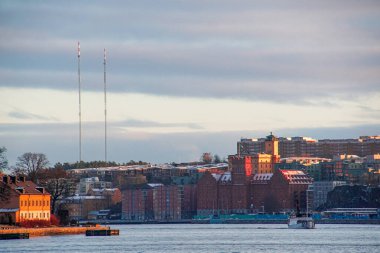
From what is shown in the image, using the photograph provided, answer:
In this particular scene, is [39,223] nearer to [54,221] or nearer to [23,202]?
[23,202]

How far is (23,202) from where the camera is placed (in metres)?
119

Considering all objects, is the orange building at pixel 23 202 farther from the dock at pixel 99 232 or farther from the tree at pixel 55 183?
the tree at pixel 55 183

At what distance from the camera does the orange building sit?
11762cm

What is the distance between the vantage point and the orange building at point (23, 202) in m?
118

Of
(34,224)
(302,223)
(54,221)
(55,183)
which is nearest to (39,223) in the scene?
(34,224)

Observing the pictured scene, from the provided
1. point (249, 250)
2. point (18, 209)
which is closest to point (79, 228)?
point (18, 209)

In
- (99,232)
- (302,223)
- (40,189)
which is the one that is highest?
(40,189)

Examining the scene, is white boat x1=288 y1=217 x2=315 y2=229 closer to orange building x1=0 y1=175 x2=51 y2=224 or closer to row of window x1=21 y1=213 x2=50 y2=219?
row of window x1=21 y1=213 x2=50 y2=219

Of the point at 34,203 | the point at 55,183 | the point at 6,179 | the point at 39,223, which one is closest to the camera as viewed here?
the point at 39,223

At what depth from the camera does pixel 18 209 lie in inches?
4658

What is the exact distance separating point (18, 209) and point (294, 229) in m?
42.2

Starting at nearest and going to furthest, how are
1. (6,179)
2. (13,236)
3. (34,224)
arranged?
1. (13,236)
2. (34,224)
3. (6,179)

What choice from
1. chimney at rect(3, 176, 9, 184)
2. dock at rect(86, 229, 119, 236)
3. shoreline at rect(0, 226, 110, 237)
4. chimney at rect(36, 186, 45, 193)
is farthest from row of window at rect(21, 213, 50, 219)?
dock at rect(86, 229, 119, 236)

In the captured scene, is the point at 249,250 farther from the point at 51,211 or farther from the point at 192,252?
the point at 51,211
